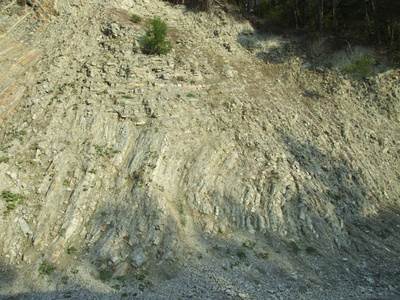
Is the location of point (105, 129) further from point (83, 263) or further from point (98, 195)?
point (83, 263)

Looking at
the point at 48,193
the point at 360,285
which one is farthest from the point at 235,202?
the point at 48,193

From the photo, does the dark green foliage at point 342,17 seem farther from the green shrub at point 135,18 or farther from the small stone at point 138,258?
the small stone at point 138,258

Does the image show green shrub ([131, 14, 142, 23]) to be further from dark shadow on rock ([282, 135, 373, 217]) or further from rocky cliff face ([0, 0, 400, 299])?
dark shadow on rock ([282, 135, 373, 217])

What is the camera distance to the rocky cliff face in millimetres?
7457

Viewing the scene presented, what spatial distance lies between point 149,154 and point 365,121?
482 inches

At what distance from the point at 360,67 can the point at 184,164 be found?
12178mm

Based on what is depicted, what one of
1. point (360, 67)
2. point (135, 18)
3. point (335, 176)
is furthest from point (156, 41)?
point (360, 67)

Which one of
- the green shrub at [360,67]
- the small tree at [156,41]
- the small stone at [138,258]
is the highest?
the green shrub at [360,67]

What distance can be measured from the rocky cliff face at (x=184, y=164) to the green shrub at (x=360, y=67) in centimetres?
59

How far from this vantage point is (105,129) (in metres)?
10.4

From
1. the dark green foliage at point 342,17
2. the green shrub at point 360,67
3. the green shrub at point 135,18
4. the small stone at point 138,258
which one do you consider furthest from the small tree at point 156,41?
the green shrub at point 360,67

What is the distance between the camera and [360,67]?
14.4 metres

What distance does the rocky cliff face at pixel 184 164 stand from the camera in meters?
7.46

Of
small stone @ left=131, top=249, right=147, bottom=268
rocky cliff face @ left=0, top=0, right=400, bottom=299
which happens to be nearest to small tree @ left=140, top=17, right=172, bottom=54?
rocky cliff face @ left=0, top=0, right=400, bottom=299
